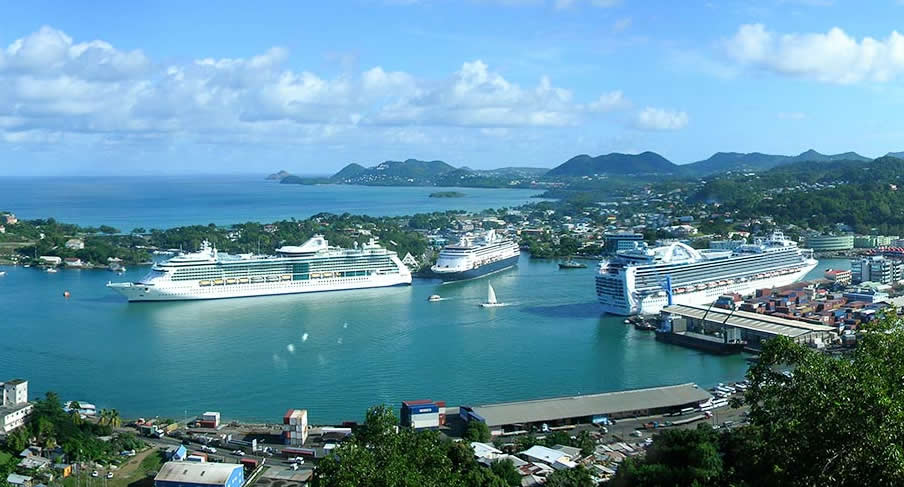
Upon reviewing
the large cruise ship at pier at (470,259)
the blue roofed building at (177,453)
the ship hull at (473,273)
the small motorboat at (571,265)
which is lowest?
the blue roofed building at (177,453)

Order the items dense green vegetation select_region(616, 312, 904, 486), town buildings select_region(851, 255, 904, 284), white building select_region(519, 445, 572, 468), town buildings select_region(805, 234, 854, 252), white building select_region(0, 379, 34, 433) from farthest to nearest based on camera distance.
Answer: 1. town buildings select_region(805, 234, 854, 252)
2. town buildings select_region(851, 255, 904, 284)
3. white building select_region(0, 379, 34, 433)
4. white building select_region(519, 445, 572, 468)
5. dense green vegetation select_region(616, 312, 904, 486)

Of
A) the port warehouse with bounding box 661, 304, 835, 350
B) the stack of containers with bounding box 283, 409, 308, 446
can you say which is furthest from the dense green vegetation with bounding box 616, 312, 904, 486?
the port warehouse with bounding box 661, 304, 835, 350

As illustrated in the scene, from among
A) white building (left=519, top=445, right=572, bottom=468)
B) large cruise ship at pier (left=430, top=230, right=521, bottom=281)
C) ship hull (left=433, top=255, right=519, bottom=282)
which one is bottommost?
white building (left=519, top=445, right=572, bottom=468)

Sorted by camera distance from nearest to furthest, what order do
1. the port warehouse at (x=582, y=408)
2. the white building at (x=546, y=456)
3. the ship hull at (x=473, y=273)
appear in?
1. the white building at (x=546, y=456)
2. the port warehouse at (x=582, y=408)
3. the ship hull at (x=473, y=273)

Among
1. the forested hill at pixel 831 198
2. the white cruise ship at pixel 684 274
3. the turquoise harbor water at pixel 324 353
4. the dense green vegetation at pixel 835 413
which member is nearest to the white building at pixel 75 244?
the turquoise harbor water at pixel 324 353

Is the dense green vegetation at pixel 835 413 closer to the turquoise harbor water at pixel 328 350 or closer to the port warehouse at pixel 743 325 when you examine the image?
the turquoise harbor water at pixel 328 350

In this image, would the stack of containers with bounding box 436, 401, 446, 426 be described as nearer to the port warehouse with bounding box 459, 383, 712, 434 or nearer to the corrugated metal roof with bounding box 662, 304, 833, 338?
the port warehouse with bounding box 459, 383, 712, 434

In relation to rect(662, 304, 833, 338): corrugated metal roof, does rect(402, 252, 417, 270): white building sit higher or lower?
higher
